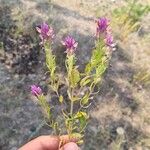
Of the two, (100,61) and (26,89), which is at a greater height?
(100,61)

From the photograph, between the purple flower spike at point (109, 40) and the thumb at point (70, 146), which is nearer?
the purple flower spike at point (109, 40)

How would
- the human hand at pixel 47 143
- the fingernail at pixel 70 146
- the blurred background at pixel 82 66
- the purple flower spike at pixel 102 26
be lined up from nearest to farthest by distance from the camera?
the purple flower spike at pixel 102 26 → the fingernail at pixel 70 146 → the human hand at pixel 47 143 → the blurred background at pixel 82 66

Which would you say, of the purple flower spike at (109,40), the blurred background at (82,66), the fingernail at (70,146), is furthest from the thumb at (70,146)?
the blurred background at (82,66)

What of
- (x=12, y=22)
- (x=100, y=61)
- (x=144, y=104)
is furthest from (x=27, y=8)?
(x=100, y=61)

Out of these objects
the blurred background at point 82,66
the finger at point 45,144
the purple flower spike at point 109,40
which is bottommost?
the blurred background at point 82,66

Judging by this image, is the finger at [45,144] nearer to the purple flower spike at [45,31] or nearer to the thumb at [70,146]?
the thumb at [70,146]

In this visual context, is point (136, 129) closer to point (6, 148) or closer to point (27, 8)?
point (6, 148)

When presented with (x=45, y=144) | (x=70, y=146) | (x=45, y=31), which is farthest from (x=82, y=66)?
(x=45, y=31)

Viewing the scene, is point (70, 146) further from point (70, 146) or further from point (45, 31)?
point (45, 31)

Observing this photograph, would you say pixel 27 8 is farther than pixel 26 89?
Yes
